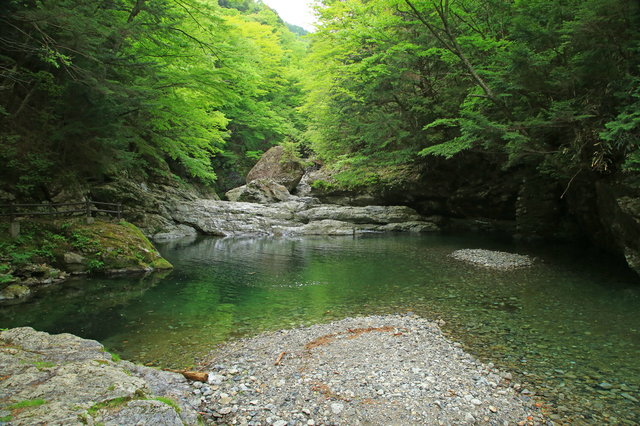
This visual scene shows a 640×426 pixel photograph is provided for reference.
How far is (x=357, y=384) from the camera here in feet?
13.2

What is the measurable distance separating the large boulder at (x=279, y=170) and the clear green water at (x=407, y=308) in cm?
1676

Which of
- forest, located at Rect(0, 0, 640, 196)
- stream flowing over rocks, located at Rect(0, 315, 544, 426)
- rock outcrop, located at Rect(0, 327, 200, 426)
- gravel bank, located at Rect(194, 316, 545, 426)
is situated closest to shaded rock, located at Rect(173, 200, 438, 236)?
forest, located at Rect(0, 0, 640, 196)

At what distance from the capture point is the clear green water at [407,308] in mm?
4617

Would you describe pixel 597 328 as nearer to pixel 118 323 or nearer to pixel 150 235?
pixel 118 323

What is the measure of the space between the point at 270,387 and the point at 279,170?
2604 centimetres

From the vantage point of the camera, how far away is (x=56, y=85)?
10.9 meters

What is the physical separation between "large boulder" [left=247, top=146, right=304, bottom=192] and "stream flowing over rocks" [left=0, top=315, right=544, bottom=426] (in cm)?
2436

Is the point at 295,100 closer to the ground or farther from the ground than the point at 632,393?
farther from the ground

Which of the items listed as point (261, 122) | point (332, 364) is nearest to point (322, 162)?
point (261, 122)

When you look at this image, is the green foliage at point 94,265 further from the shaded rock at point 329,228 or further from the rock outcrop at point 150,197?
the shaded rock at point 329,228

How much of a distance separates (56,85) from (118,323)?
9.17 m

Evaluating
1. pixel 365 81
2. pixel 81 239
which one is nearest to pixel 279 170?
pixel 365 81

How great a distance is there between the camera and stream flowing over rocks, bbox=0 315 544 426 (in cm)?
276

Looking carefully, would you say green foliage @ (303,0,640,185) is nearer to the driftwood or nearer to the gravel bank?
the gravel bank
